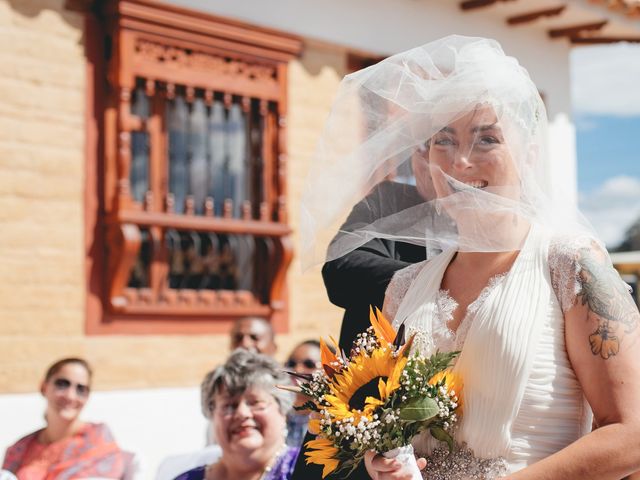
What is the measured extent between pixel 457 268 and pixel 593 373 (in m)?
0.43

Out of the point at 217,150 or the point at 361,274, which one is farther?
the point at 217,150

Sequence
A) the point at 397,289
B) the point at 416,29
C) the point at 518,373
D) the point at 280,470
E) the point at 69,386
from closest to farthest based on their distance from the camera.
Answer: the point at 518,373 → the point at 397,289 → the point at 280,470 → the point at 69,386 → the point at 416,29

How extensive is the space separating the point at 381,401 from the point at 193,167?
5.11m

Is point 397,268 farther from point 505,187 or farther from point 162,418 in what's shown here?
point 162,418

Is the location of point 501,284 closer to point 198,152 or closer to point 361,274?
point 361,274

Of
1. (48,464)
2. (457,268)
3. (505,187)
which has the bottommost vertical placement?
(48,464)

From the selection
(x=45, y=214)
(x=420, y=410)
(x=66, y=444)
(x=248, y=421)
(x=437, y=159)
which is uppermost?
(x=45, y=214)

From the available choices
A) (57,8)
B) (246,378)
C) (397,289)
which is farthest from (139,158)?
(397,289)

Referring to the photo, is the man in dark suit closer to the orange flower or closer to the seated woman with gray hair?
the orange flower

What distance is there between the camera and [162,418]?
661 centimetres

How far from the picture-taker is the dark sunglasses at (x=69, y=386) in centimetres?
519

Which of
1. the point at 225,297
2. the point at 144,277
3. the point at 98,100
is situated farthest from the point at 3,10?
the point at 225,297

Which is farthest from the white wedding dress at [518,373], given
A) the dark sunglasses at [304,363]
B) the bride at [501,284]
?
the dark sunglasses at [304,363]

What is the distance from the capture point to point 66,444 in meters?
5.07
